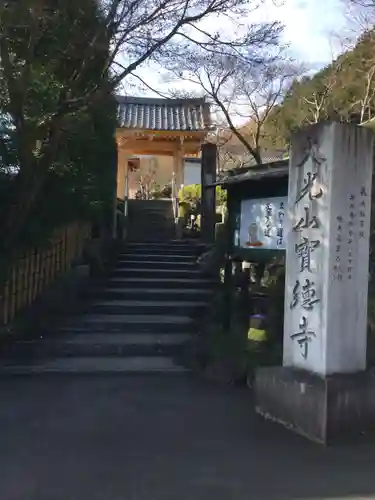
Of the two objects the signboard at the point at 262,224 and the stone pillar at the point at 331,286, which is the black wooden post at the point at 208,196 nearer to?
the signboard at the point at 262,224

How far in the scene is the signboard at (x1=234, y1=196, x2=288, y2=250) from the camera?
25.8 ft

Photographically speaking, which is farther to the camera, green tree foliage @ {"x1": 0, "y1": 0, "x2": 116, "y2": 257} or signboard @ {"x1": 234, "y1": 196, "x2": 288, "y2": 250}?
green tree foliage @ {"x1": 0, "y1": 0, "x2": 116, "y2": 257}

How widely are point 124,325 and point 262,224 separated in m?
3.04

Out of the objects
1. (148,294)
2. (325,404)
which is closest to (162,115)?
(148,294)

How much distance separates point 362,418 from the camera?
5.79 meters

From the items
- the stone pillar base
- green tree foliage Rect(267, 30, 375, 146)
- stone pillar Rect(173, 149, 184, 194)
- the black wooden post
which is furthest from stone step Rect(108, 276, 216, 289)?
stone pillar Rect(173, 149, 184, 194)

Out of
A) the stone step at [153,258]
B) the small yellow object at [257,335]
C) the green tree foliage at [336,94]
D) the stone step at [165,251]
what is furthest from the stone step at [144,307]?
the green tree foliage at [336,94]

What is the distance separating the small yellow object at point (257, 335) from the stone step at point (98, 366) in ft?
3.26

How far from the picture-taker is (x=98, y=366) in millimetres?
8477

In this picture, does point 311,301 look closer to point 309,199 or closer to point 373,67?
point 309,199

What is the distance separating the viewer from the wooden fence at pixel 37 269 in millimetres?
9328

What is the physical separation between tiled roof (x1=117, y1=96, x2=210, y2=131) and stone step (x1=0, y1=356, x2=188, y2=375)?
11.5 metres

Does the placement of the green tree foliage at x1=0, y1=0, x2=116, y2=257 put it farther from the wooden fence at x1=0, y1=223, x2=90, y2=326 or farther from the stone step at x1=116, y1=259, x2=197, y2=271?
the stone step at x1=116, y1=259, x2=197, y2=271

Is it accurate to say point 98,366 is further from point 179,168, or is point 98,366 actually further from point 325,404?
point 179,168
